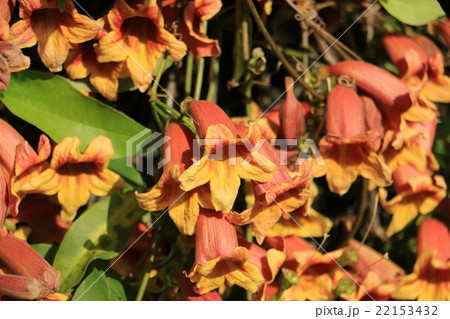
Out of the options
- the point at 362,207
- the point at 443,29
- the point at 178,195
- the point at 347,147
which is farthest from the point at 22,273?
the point at 443,29

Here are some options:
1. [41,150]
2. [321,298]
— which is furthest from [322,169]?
[41,150]

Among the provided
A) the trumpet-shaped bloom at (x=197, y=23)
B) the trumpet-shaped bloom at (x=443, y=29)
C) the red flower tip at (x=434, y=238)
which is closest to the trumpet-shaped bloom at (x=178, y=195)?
the trumpet-shaped bloom at (x=197, y=23)

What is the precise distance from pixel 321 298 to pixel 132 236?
1.50 feet

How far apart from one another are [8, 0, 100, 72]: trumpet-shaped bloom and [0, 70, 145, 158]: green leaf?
5 cm

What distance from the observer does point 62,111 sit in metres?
1.35

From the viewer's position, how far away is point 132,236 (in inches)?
57.7

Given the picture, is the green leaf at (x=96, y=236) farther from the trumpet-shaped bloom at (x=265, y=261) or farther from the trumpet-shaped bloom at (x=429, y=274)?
the trumpet-shaped bloom at (x=429, y=274)

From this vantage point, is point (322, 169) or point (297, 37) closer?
point (322, 169)

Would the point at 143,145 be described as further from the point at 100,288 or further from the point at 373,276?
the point at 373,276

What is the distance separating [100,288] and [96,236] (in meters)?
0.11

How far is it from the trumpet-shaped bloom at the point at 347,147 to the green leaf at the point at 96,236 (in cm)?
42

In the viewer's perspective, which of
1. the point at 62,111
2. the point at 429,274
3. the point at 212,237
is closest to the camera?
the point at 212,237

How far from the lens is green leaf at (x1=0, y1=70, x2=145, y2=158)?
1324mm
